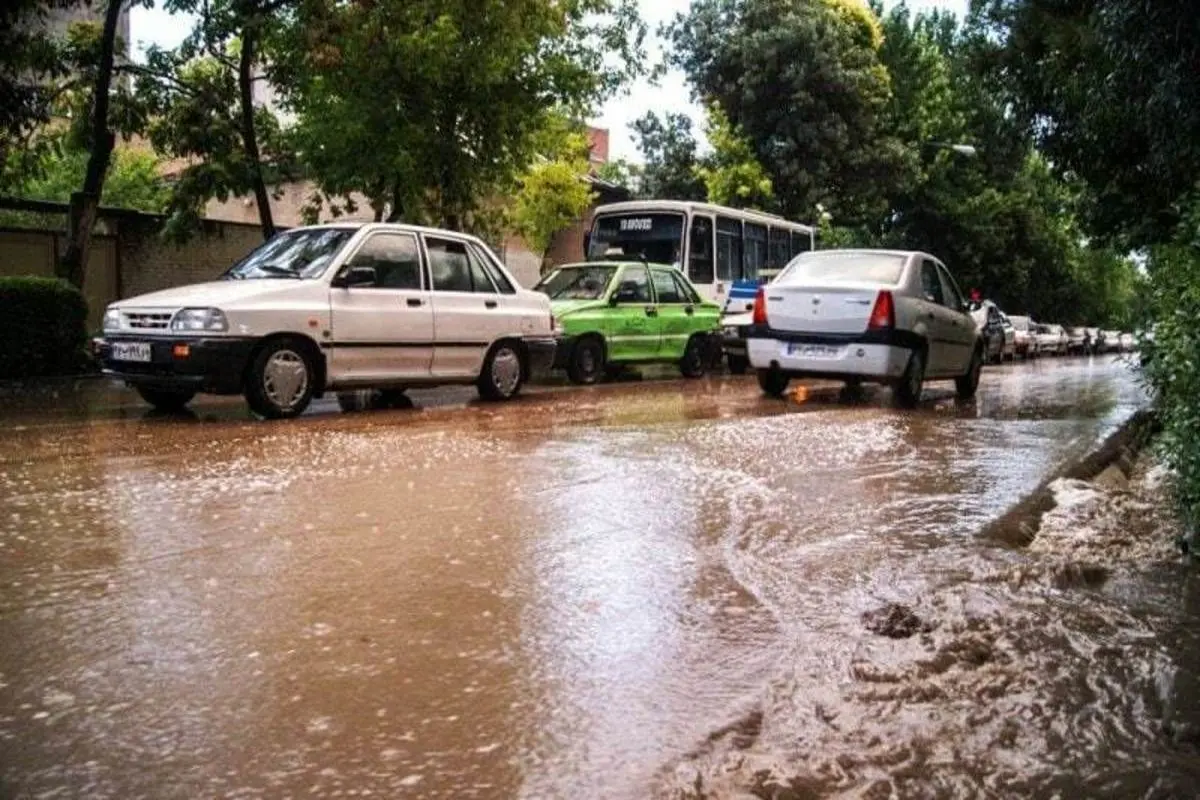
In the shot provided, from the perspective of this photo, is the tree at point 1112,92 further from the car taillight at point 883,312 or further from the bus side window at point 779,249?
the bus side window at point 779,249

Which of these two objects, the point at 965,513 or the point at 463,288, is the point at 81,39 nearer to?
the point at 463,288

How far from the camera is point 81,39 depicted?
48.5 feet

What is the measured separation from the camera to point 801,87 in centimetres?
2948

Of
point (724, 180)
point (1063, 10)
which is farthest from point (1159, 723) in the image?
point (724, 180)

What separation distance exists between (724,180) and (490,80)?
15.0 metres

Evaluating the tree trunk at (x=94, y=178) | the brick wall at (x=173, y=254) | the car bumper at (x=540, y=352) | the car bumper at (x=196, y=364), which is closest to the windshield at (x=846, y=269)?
the car bumper at (x=540, y=352)

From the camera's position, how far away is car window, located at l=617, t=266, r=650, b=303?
14.8 metres

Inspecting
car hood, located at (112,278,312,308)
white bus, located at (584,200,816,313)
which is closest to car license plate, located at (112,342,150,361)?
car hood, located at (112,278,312,308)

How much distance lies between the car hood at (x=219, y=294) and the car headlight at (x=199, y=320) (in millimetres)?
52

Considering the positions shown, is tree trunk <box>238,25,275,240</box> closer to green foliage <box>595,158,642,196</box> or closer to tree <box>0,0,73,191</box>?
tree <box>0,0,73,191</box>

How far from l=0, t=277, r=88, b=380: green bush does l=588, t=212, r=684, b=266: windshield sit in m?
8.67

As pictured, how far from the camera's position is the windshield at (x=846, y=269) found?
11586 mm

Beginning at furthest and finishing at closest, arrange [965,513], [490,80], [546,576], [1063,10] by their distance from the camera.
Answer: [490,80]
[1063,10]
[965,513]
[546,576]

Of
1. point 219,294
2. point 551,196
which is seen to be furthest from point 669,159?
point 219,294
